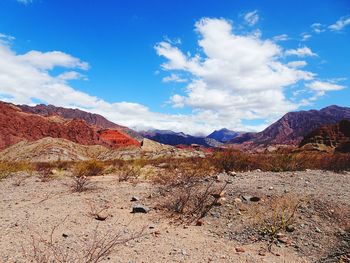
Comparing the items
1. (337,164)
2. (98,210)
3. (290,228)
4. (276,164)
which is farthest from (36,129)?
(290,228)

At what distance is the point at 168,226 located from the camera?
648 cm

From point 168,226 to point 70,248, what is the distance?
1934 mm

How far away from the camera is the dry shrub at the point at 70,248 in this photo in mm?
4691

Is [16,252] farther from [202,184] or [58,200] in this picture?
[202,184]

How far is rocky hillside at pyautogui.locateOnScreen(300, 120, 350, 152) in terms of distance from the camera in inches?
1793

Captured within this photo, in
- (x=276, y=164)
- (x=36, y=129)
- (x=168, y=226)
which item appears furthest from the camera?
(x=36, y=129)

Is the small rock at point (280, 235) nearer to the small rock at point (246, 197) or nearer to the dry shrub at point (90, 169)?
the small rock at point (246, 197)

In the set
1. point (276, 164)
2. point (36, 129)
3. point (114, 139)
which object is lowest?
point (276, 164)

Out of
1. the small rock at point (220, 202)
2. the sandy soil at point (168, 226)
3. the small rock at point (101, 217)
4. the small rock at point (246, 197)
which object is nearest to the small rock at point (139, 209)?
the sandy soil at point (168, 226)

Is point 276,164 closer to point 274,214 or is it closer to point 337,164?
point 337,164

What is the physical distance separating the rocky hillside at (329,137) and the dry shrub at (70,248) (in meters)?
42.5

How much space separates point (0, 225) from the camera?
6230 mm

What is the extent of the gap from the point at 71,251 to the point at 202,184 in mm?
4549

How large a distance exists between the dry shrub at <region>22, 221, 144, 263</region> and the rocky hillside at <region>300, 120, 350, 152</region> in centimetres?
4248
